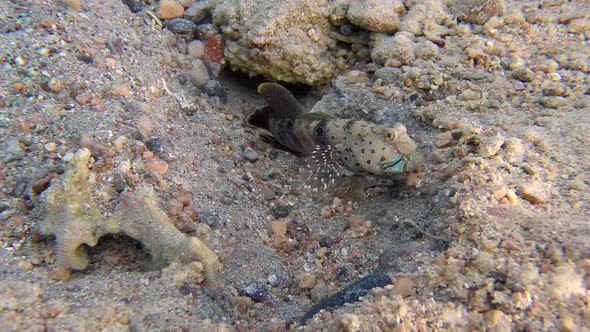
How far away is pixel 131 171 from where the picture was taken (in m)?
2.79

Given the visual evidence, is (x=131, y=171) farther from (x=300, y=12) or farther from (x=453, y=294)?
(x=300, y=12)

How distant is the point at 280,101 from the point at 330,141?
99 centimetres

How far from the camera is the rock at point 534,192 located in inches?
91.3

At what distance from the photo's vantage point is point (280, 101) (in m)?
4.57

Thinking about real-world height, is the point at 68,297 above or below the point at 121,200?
below

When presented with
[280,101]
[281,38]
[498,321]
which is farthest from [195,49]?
[498,321]

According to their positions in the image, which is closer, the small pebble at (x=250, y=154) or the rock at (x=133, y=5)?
the small pebble at (x=250, y=154)

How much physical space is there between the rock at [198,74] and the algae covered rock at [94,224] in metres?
2.46

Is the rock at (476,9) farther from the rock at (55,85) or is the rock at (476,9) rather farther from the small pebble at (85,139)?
the rock at (55,85)

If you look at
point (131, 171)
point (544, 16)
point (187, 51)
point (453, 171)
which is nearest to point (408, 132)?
point (453, 171)

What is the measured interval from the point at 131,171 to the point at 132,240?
0.58 metres

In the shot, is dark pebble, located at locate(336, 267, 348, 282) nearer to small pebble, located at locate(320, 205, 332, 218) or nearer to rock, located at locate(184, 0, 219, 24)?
small pebble, located at locate(320, 205, 332, 218)

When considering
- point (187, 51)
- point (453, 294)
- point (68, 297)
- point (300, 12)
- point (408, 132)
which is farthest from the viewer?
point (187, 51)

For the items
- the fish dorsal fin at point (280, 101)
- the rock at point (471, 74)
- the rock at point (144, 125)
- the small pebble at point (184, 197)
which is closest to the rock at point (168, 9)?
the fish dorsal fin at point (280, 101)
